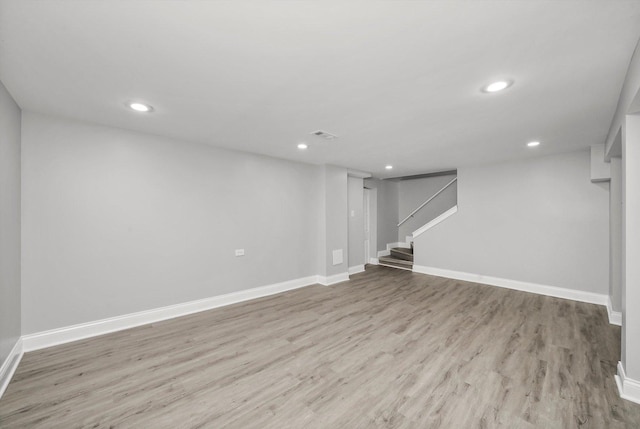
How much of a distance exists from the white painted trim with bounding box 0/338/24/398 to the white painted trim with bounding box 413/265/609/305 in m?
6.81

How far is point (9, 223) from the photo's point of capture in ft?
7.82

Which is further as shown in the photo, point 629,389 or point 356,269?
point 356,269

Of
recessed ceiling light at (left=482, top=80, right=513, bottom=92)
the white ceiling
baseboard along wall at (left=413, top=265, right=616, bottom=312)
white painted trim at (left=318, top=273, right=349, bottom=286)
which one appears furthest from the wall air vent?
baseboard along wall at (left=413, top=265, right=616, bottom=312)

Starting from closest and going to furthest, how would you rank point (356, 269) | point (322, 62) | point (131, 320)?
point (322, 62), point (131, 320), point (356, 269)

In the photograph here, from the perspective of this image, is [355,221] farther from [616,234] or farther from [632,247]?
[632,247]

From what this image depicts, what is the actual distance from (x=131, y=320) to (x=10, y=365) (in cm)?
105

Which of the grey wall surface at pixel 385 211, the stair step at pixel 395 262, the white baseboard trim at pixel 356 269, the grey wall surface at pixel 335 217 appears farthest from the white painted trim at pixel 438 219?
the grey wall surface at pixel 335 217

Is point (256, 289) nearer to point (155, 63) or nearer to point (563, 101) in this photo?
point (155, 63)

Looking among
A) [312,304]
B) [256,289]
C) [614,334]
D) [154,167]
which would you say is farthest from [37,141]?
[614,334]

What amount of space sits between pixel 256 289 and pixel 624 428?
14.0ft

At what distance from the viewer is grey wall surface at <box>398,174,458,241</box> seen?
772 centimetres

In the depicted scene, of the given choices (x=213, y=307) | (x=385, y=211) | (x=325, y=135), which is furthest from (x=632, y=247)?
(x=385, y=211)

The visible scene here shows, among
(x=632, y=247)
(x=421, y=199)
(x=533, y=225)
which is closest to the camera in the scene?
(x=632, y=247)

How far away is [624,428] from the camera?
176cm
